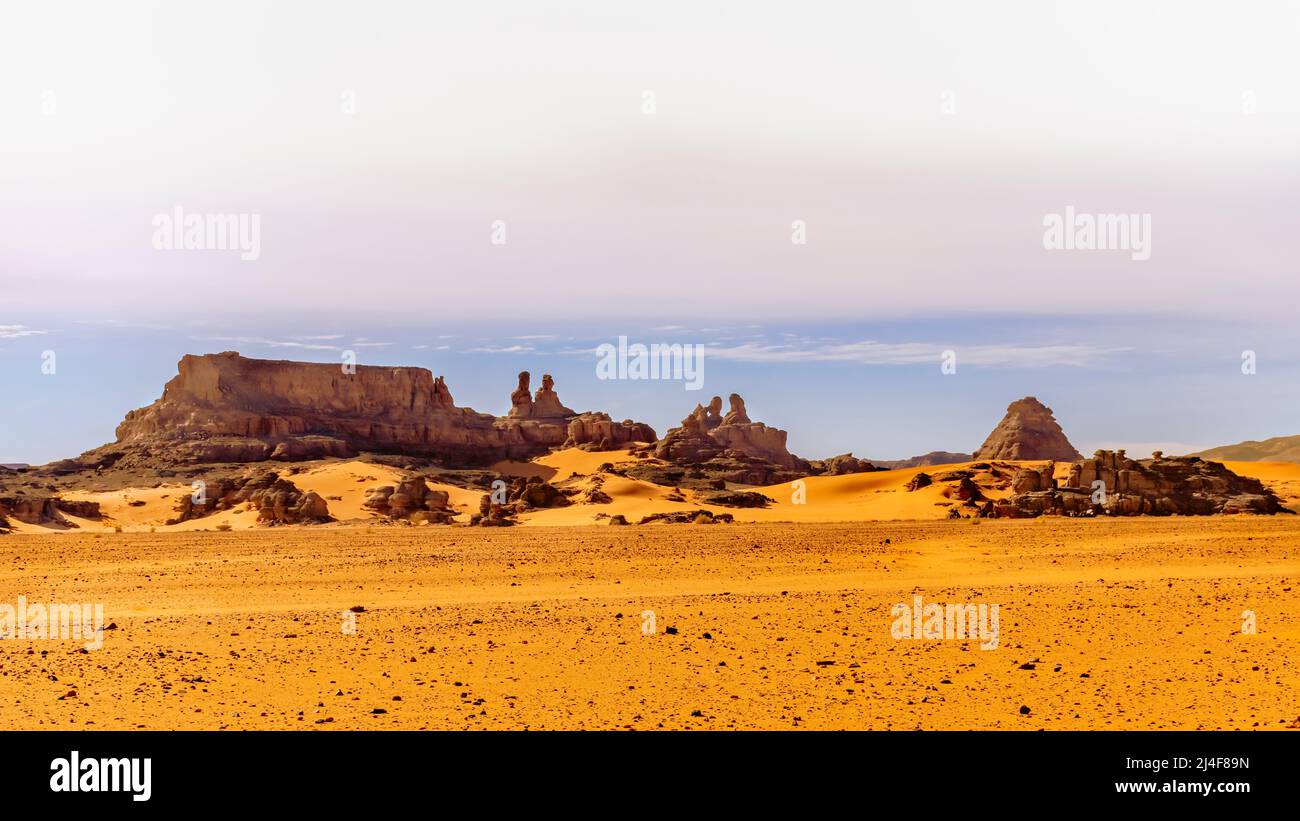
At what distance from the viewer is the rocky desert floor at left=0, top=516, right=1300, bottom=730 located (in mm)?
9914

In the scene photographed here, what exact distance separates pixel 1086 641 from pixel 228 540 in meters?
23.6

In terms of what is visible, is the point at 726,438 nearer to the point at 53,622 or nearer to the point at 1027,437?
the point at 1027,437

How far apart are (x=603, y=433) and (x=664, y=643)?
235 feet

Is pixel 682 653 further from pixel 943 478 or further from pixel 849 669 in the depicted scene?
pixel 943 478

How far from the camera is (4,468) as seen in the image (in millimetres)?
65438

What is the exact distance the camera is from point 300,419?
8181cm

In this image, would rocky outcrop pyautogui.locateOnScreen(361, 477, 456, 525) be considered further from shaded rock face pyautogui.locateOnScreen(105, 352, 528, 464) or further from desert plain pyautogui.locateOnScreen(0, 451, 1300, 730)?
shaded rock face pyautogui.locateOnScreen(105, 352, 528, 464)

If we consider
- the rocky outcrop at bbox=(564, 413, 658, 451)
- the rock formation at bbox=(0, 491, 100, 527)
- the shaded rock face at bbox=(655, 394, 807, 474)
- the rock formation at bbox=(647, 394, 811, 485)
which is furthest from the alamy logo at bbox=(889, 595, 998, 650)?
Result: the rocky outcrop at bbox=(564, 413, 658, 451)

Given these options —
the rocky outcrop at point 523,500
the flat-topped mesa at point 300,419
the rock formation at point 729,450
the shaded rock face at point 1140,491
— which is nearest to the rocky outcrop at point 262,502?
the rocky outcrop at point 523,500

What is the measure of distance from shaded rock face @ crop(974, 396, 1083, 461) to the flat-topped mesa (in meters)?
34.4
